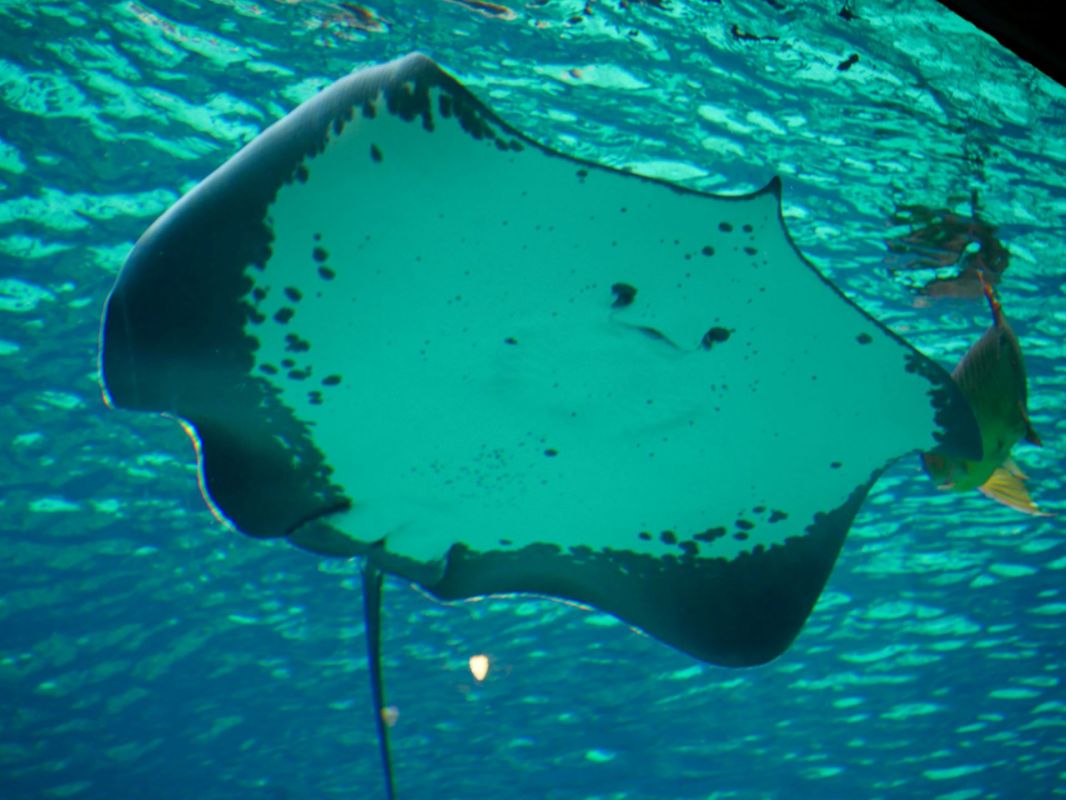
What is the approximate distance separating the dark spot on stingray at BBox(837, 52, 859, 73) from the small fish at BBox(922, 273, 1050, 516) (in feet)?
9.38

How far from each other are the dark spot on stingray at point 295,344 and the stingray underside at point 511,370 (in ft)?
0.04

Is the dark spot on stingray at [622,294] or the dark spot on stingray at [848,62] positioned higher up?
the dark spot on stingray at [848,62]

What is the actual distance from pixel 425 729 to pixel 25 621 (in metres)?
6.94

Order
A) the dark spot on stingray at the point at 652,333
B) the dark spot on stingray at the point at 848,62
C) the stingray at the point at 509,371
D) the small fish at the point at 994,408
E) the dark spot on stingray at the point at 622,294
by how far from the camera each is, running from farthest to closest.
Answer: the dark spot on stingray at the point at 848,62 → the small fish at the point at 994,408 → the dark spot on stingray at the point at 652,333 → the dark spot on stingray at the point at 622,294 → the stingray at the point at 509,371

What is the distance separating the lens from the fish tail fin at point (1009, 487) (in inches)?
137

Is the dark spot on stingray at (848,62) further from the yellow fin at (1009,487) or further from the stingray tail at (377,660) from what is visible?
the stingray tail at (377,660)

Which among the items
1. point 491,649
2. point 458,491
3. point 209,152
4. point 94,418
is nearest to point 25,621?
point 94,418

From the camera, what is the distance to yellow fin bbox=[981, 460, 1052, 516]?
349cm

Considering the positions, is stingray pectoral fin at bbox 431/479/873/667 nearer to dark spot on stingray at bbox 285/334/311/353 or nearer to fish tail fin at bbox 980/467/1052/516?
fish tail fin at bbox 980/467/1052/516

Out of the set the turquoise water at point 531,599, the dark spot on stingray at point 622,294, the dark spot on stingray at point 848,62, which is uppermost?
the dark spot on stingray at point 848,62

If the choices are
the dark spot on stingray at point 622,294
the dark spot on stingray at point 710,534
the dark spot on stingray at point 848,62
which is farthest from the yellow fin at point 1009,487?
the dark spot on stingray at point 848,62

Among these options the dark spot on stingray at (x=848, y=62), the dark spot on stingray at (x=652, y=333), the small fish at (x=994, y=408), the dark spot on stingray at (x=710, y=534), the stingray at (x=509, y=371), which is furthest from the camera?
the dark spot on stingray at (x=848, y=62)

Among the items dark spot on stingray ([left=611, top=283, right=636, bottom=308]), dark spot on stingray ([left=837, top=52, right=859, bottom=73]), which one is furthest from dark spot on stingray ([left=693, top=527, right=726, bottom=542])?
dark spot on stingray ([left=837, top=52, right=859, bottom=73])

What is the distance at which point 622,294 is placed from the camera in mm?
2824
